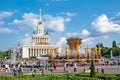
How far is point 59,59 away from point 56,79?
49.7 m

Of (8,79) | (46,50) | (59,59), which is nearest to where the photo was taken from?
(8,79)

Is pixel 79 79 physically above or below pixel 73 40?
below

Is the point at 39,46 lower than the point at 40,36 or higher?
lower

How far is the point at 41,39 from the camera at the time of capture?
158250mm

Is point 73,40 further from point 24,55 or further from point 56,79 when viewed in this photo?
point 24,55

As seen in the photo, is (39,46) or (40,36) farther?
(40,36)

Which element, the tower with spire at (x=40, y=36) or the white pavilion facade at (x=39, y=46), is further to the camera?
the tower with spire at (x=40, y=36)

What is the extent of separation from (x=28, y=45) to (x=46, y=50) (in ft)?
37.5

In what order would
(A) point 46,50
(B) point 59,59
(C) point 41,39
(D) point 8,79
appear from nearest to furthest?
1. (D) point 8,79
2. (B) point 59,59
3. (A) point 46,50
4. (C) point 41,39

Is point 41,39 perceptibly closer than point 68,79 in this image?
No

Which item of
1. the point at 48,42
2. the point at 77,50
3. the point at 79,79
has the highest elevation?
the point at 48,42

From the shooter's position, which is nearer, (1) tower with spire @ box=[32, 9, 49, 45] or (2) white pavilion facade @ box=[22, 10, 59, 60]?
(2) white pavilion facade @ box=[22, 10, 59, 60]

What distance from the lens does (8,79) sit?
16969 millimetres

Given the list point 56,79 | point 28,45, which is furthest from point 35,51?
point 56,79
